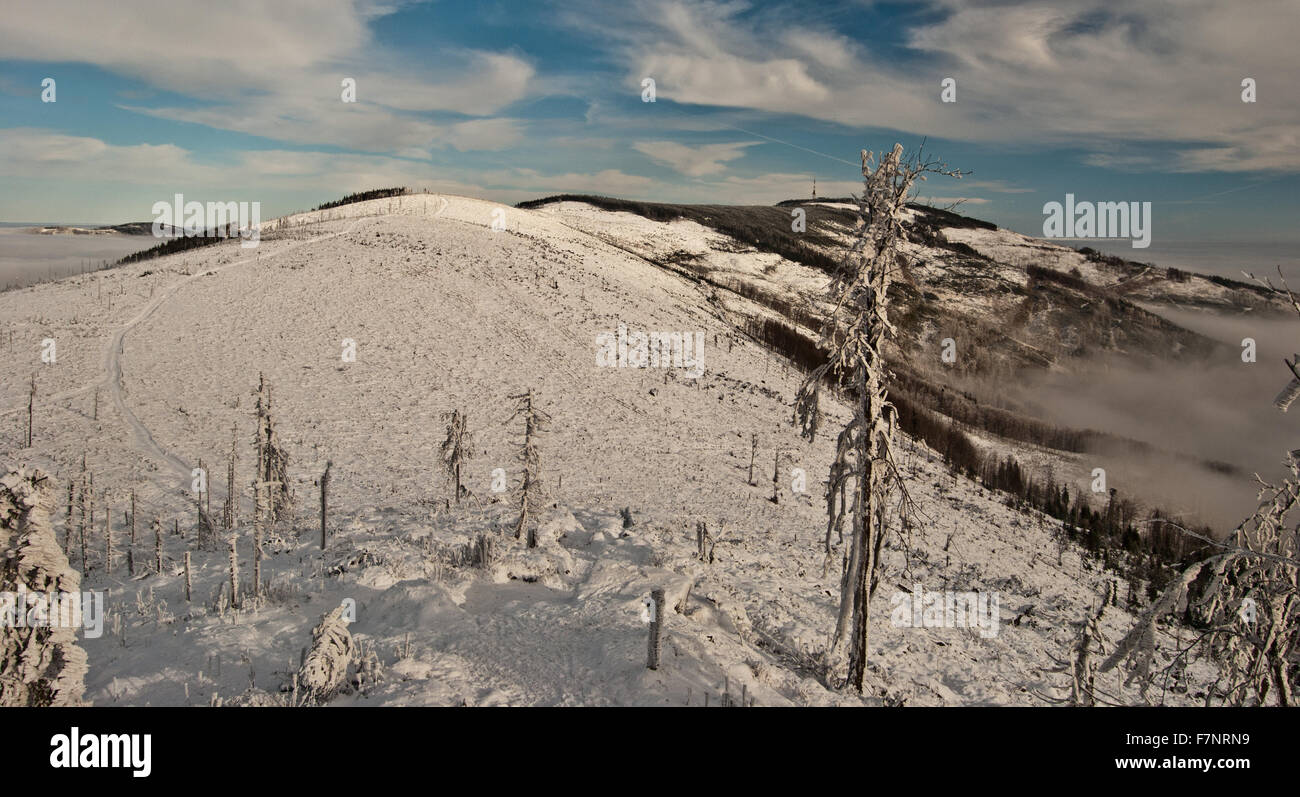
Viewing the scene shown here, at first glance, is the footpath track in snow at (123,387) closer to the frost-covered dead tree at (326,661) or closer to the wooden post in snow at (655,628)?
the frost-covered dead tree at (326,661)

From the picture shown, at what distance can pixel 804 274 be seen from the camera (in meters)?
126

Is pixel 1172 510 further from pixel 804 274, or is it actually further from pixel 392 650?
pixel 392 650

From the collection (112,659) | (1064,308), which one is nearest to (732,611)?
(112,659)

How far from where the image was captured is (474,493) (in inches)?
1030

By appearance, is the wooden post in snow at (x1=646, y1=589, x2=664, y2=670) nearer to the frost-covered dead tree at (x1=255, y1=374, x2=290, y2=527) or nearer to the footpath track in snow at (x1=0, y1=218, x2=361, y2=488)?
the frost-covered dead tree at (x1=255, y1=374, x2=290, y2=527)

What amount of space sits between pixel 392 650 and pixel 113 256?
270 feet

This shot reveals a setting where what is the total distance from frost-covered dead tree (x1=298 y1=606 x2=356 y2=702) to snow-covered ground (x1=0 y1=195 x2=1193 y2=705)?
0.53 m

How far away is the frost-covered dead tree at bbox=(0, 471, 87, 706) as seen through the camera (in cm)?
836

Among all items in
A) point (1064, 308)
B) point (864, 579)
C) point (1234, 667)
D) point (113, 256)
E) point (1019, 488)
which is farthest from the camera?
point (1064, 308)

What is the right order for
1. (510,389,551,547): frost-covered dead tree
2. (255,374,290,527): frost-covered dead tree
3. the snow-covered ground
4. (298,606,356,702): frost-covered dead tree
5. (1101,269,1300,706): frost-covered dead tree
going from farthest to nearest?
(255,374,290,527): frost-covered dead tree < (510,389,551,547): frost-covered dead tree < the snow-covered ground < (298,606,356,702): frost-covered dead tree < (1101,269,1300,706): frost-covered dead tree

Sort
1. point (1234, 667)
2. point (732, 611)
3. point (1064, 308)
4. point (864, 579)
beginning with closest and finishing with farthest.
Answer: point (1234, 667) < point (864, 579) < point (732, 611) < point (1064, 308)

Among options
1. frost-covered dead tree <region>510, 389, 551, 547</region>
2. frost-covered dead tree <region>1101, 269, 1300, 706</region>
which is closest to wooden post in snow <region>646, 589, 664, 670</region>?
frost-covered dead tree <region>1101, 269, 1300, 706</region>
